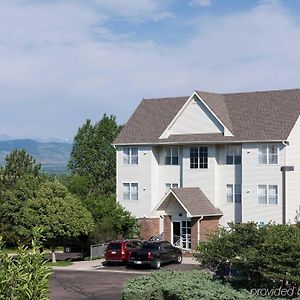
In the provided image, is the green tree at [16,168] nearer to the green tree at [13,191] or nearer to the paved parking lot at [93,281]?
the green tree at [13,191]

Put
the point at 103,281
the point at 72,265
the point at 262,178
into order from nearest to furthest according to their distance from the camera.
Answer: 1. the point at 103,281
2. the point at 72,265
3. the point at 262,178

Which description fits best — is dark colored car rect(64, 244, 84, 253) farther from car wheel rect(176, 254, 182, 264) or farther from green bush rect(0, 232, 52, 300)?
green bush rect(0, 232, 52, 300)

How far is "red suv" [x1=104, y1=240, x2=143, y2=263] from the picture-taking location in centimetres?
4150

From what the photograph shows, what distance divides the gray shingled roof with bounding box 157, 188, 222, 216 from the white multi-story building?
7 cm

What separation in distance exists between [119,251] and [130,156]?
12.9 metres

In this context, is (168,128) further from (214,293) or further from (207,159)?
(214,293)

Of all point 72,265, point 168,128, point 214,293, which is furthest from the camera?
point 168,128

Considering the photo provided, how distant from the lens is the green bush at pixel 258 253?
2228cm

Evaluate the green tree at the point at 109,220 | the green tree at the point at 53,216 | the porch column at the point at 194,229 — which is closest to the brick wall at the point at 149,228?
the green tree at the point at 109,220

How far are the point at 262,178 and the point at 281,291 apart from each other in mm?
25406

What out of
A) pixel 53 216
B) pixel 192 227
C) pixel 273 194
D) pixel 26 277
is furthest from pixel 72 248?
pixel 26 277

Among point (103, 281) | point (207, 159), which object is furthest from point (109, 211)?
point (103, 281)

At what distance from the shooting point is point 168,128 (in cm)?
5169

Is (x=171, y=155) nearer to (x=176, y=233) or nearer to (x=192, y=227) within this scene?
(x=176, y=233)
